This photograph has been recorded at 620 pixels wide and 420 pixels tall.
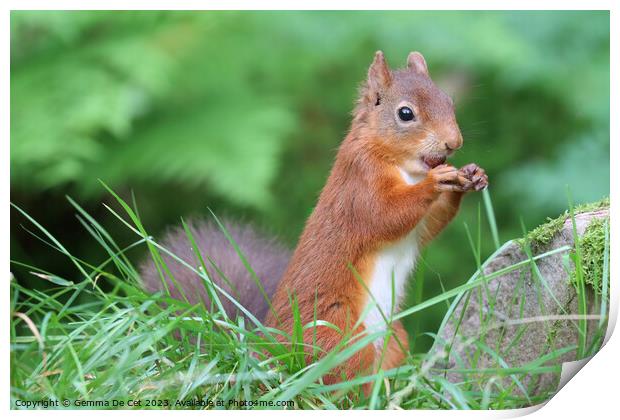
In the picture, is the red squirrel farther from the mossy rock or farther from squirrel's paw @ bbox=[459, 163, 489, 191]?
the mossy rock

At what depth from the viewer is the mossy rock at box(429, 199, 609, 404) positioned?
243 centimetres

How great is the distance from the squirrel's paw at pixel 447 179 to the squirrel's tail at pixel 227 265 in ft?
2.31

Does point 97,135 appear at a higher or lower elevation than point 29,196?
higher

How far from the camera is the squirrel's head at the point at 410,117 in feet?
8.67

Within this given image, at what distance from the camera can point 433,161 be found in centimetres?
269

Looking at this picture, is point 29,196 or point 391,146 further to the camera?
point 29,196

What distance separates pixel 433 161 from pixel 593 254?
1.77 feet

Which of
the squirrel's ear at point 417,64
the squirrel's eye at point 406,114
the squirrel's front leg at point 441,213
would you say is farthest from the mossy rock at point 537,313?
the squirrel's ear at point 417,64

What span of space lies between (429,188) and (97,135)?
217cm

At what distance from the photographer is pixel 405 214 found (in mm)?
2617
